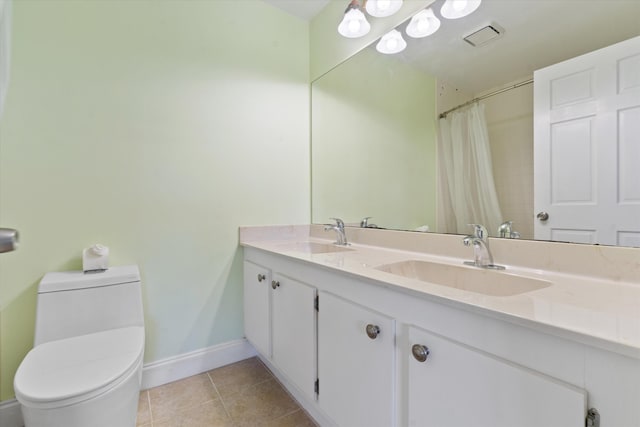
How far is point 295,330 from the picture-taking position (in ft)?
4.32

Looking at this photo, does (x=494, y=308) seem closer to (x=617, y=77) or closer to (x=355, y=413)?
(x=355, y=413)

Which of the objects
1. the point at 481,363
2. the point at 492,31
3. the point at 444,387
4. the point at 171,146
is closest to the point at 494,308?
the point at 481,363

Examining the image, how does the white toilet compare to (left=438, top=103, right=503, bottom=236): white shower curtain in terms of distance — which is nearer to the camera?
the white toilet

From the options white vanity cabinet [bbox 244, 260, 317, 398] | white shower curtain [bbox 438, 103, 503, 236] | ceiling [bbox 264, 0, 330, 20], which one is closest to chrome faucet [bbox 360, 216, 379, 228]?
white shower curtain [bbox 438, 103, 503, 236]

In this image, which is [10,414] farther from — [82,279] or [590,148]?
[590,148]

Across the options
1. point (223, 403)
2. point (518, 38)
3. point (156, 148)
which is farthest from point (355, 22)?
point (223, 403)

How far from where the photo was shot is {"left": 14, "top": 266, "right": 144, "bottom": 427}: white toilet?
88 cm

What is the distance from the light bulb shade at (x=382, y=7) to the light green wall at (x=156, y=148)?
0.72 metres

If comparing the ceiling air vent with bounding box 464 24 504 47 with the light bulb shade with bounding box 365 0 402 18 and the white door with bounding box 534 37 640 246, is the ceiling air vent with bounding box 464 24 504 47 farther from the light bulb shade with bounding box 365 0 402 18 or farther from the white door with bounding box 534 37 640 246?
the light bulb shade with bounding box 365 0 402 18

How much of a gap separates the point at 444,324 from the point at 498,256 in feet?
1.82

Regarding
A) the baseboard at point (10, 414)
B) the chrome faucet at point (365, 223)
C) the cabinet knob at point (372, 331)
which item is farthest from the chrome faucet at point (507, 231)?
the baseboard at point (10, 414)

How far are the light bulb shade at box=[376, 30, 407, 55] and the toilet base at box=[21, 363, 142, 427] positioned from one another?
6.44 ft

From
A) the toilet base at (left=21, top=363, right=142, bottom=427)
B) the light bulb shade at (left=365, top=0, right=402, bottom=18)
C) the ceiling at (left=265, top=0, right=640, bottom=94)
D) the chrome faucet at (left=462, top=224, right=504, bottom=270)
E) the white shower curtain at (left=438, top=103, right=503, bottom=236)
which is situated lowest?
the toilet base at (left=21, top=363, right=142, bottom=427)

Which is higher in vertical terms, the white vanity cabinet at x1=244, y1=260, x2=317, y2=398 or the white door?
the white door
